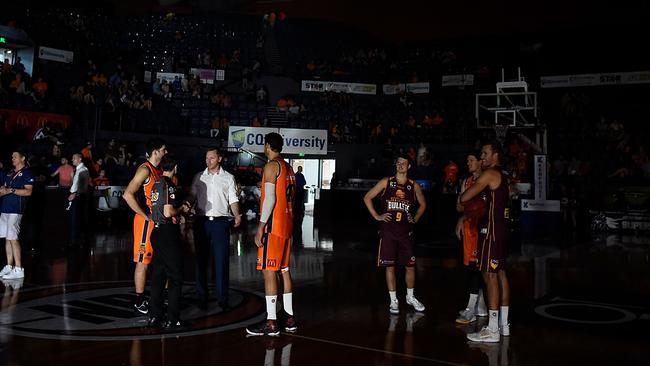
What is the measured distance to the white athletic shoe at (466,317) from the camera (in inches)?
233

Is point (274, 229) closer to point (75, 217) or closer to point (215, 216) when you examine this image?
point (215, 216)

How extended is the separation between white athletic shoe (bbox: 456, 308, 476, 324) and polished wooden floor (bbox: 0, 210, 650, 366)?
94 millimetres

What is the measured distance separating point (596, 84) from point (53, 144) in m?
21.4

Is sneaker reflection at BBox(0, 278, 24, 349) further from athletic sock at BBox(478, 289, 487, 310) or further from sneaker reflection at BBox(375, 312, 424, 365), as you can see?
athletic sock at BBox(478, 289, 487, 310)

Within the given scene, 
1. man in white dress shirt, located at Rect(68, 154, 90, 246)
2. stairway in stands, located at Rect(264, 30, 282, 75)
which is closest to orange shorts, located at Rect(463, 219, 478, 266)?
man in white dress shirt, located at Rect(68, 154, 90, 246)

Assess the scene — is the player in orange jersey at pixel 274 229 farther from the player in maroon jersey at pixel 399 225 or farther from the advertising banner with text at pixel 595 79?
the advertising banner with text at pixel 595 79

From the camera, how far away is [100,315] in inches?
230

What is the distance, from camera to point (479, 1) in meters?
24.8

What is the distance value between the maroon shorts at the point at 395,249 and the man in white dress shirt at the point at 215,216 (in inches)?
69.0

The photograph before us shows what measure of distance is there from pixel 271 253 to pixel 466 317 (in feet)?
7.67

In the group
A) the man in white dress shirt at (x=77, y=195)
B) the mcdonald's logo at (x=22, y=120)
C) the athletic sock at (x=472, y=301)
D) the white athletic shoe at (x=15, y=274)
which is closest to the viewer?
the athletic sock at (x=472, y=301)

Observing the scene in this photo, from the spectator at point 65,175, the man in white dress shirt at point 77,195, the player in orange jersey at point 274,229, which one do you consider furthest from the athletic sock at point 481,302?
the spectator at point 65,175

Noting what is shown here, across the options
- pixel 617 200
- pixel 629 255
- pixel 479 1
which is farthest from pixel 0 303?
pixel 479 1

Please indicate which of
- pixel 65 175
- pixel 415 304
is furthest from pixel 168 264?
pixel 65 175
